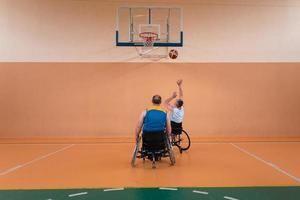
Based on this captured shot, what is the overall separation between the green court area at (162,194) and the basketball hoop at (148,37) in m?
5.76

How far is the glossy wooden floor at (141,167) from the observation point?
4598 mm

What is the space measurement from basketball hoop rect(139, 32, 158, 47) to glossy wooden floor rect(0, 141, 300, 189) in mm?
3128

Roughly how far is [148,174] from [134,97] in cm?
538

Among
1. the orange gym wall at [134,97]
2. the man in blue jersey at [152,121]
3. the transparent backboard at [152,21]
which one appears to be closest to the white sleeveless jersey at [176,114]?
the man in blue jersey at [152,121]

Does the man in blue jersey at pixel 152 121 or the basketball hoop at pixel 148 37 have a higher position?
the basketball hoop at pixel 148 37

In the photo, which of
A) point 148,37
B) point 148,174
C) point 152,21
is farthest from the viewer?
point 152,21

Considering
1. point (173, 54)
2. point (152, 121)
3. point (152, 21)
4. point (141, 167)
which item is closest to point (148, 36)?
point (152, 21)

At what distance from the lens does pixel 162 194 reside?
3920mm

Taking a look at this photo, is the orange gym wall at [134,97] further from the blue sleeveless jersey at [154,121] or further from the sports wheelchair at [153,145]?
the blue sleeveless jersey at [154,121]

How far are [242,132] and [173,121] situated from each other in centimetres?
405

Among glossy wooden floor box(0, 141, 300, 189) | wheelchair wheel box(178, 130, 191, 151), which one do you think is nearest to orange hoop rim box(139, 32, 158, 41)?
wheelchair wheel box(178, 130, 191, 151)

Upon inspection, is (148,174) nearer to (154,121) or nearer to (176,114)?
(154,121)

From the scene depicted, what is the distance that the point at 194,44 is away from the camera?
34.0ft

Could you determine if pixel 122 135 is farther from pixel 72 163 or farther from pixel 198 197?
pixel 198 197
